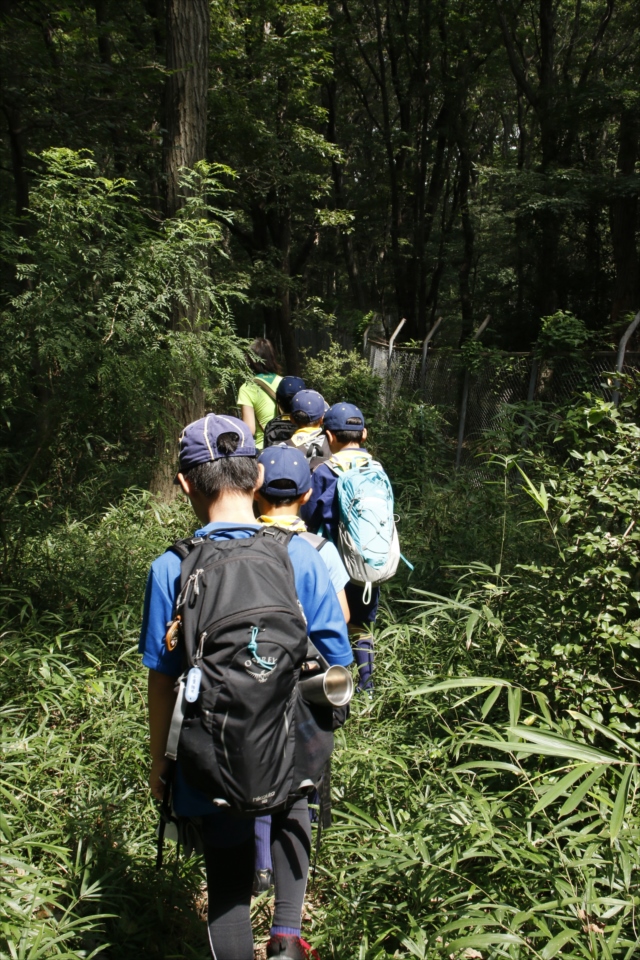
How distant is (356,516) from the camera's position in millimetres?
3631

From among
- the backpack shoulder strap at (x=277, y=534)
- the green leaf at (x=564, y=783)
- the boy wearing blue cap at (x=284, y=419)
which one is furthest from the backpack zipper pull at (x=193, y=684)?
the boy wearing blue cap at (x=284, y=419)

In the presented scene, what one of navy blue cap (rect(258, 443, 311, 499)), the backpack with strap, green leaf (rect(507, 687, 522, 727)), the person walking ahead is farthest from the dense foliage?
navy blue cap (rect(258, 443, 311, 499))

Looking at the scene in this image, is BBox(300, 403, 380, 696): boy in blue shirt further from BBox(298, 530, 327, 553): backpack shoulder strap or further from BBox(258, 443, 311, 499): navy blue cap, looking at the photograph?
BBox(298, 530, 327, 553): backpack shoulder strap

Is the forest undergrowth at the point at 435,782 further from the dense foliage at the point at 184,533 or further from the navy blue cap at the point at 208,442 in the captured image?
the navy blue cap at the point at 208,442

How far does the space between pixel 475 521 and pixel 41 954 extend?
4.42 metres

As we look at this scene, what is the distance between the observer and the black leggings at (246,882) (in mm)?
1895

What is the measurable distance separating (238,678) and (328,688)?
333 mm

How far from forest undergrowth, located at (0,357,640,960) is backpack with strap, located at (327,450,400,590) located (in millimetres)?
439

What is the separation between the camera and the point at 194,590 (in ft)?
5.82

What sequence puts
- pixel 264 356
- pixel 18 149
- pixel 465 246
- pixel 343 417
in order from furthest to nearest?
pixel 465 246 < pixel 18 149 < pixel 264 356 < pixel 343 417

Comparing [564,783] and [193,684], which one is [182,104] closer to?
[193,684]

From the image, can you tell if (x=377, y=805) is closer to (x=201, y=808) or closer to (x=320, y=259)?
(x=201, y=808)

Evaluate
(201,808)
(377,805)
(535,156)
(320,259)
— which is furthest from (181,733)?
(320,259)

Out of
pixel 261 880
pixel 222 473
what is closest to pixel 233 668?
pixel 222 473
